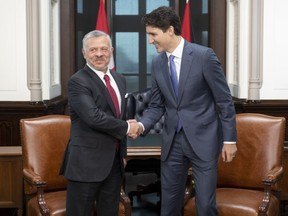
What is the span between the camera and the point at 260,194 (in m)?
3.32

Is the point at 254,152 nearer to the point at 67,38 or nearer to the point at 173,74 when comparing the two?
Answer: the point at 173,74

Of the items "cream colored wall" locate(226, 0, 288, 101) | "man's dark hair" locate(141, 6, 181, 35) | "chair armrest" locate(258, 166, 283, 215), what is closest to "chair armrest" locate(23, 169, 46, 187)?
"man's dark hair" locate(141, 6, 181, 35)

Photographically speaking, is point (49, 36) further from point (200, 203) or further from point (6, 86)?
point (200, 203)

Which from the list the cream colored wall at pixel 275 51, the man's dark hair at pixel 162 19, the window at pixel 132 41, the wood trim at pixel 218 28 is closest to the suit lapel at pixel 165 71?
the man's dark hair at pixel 162 19

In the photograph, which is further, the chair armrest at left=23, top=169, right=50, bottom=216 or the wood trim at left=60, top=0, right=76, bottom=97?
the wood trim at left=60, top=0, right=76, bottom=97

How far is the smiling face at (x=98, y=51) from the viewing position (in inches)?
102

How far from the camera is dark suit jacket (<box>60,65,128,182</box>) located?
2.58m

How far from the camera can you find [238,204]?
10.4 ft

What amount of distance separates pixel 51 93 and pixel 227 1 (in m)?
1.90

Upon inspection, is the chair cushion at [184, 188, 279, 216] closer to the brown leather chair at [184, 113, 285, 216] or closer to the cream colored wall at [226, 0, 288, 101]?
the brown leather chair at [184, 113, 285, 216]

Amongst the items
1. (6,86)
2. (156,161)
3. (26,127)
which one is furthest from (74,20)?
(26,127)

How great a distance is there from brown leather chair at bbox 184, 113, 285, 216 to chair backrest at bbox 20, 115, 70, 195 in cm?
80

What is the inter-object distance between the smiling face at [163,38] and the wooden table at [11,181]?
1456mm

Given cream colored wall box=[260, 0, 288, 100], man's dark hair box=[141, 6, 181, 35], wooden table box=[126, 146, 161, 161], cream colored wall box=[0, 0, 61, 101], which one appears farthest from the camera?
cream colored wall box=[260, 0, 288, 100]
